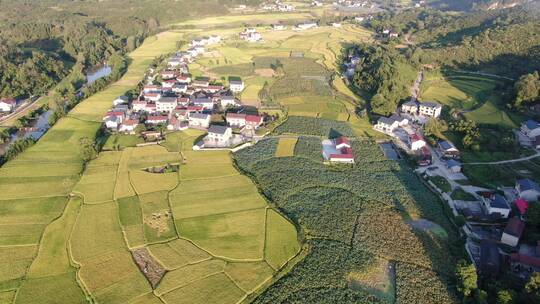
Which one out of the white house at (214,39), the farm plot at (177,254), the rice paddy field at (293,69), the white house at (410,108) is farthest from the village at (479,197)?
the white house at (214,39)

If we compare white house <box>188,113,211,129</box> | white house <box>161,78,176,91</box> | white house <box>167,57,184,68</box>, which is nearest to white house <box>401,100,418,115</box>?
white house <box>188,113,211,129</box>

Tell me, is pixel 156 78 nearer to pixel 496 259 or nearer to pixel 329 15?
pixel 496 259

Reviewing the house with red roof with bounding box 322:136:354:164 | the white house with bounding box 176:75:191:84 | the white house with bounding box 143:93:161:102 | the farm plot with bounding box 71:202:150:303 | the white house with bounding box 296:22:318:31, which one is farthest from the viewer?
the white house with bounding box 296:22:318:31

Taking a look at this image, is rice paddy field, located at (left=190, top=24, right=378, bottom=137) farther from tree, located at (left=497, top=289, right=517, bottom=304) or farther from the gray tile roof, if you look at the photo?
tree, located at (left=497, top=289, right=517, bottom=304)

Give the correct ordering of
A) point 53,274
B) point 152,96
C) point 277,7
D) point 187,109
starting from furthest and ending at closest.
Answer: point 277,7, point 152,96, point 187,109, point 53,274

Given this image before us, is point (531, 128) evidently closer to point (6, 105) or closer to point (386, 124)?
point (386, 124)

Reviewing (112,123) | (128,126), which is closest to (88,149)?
(128,126)
